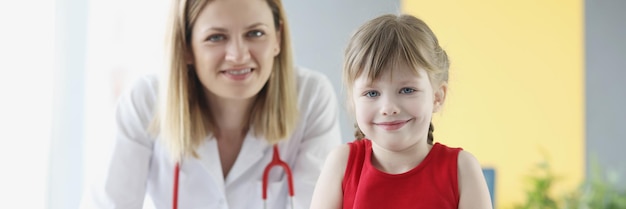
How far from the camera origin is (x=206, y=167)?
1.86 metres

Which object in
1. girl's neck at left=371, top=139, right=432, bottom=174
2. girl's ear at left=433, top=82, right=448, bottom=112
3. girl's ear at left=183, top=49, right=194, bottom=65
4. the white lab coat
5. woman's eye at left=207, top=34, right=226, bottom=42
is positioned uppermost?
woman's eye at left=207, top=34, right=226, bottom=42

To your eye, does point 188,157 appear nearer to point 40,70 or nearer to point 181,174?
point 181,174

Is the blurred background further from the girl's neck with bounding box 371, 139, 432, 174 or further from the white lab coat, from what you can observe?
the girl's neck with bounding box 371, 139, 432, 174

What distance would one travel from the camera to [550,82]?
13.5ft

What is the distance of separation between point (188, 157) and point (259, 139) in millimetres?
180

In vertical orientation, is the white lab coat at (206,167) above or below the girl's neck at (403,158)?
below

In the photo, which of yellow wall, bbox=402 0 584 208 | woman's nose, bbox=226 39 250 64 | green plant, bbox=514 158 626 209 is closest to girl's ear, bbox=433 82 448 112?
woman's nose, bbox=226 39 250 64

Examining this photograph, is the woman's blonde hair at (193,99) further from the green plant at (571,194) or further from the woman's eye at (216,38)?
the green plant at (571,194)

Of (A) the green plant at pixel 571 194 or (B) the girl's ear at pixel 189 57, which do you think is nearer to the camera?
(B) the girl's ear at pixel 189 57

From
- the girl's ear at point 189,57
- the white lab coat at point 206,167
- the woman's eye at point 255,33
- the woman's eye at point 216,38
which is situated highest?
the woman's eye at point 255,33

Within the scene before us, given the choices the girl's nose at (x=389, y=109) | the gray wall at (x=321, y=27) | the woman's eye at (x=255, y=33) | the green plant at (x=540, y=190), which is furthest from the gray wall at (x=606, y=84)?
the girl's nose at (x=389, y=109)

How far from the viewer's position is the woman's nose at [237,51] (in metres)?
1.69

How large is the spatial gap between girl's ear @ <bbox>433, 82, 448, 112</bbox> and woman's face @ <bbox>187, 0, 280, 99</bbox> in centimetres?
68

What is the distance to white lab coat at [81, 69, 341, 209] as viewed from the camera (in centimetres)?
185
